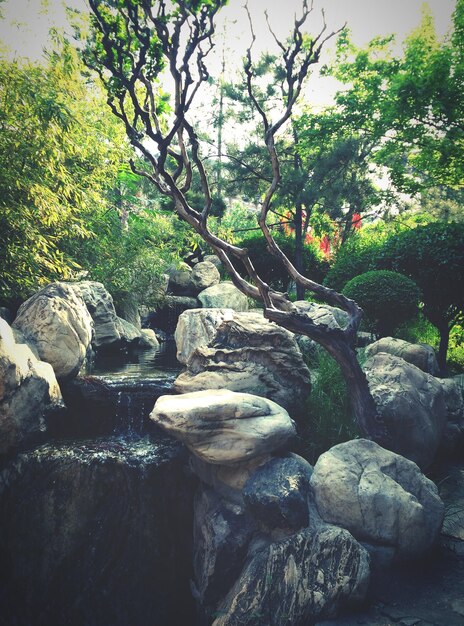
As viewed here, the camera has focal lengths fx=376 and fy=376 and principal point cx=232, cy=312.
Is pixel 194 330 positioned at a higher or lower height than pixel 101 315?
lower

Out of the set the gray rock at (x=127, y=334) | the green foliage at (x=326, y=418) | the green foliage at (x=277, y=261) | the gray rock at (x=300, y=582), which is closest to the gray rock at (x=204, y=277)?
the green foliage at (x=277, y=261)

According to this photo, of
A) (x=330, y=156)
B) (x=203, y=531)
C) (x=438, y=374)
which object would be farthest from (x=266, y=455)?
(x=330, y=156)

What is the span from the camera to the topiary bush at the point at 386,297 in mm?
7324

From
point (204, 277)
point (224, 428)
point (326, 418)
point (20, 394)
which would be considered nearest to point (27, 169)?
point (20, 394)

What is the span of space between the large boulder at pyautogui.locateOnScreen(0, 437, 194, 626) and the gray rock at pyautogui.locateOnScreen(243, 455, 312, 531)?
1.04 meters

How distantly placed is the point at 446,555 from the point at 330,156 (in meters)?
9.68

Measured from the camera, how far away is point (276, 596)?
9.68ft

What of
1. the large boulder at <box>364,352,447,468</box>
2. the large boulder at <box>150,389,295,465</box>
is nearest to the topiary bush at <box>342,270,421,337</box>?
the large boulder at <box>364,352,447,468</box>

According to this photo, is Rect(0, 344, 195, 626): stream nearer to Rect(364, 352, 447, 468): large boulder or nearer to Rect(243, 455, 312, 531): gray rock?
Rect(243, 455, 312, 531): gray rock

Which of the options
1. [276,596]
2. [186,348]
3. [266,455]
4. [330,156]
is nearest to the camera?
[276,596]

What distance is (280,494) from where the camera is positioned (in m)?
3.31

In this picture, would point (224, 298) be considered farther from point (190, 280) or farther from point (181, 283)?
point (181, 283)

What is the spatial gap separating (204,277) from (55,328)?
883 centimetres

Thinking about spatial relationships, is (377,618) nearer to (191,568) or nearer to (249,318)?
(191,568)
